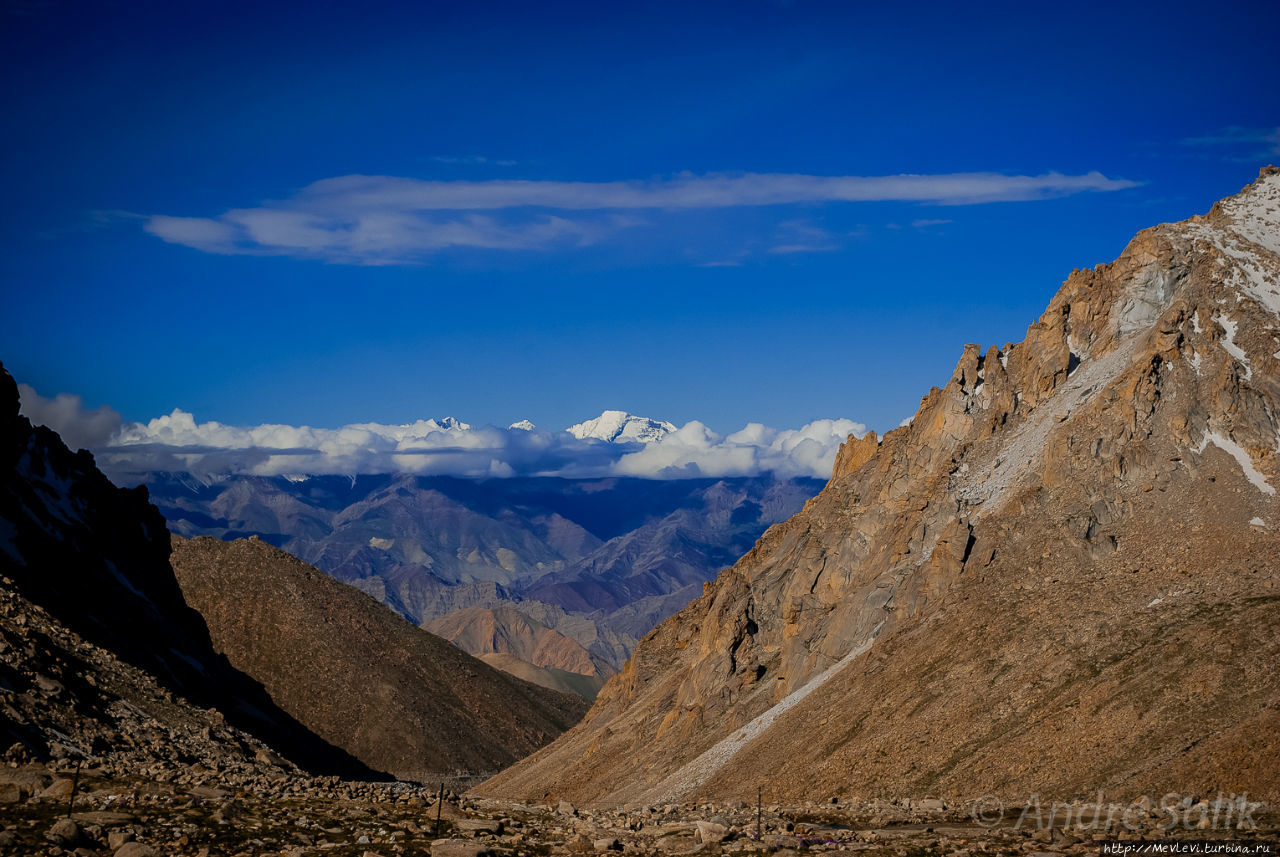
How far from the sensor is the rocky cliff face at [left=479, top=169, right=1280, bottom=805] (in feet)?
207

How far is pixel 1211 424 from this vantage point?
86250 mm

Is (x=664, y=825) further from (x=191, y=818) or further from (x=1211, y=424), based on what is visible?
(x=1211, y=424)

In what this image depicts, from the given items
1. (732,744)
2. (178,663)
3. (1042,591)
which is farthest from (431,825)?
(178,663)

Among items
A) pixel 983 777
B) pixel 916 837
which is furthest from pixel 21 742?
pixel 983 777

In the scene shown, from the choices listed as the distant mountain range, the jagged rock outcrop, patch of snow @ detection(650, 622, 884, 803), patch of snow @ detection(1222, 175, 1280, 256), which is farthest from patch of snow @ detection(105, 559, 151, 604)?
patch of snow @ detection(1222, 175, 1280, 256)

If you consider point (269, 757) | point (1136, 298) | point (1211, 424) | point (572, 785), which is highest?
point (1136, 298)

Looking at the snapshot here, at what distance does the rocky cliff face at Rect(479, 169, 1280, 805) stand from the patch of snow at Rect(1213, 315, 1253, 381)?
1.08ft

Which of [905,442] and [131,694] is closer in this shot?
[131,694]

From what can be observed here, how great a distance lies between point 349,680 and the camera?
6973 inches

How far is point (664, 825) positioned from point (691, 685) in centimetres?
6650

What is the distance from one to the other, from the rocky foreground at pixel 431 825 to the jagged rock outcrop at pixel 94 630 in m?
6.08

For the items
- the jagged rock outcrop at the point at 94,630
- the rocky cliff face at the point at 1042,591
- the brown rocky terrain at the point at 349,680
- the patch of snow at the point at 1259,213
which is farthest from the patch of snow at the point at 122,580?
the patch of snow at the point at 1259,213

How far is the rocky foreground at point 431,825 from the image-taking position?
34969 millimetres

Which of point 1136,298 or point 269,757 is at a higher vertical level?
point 1136,298
